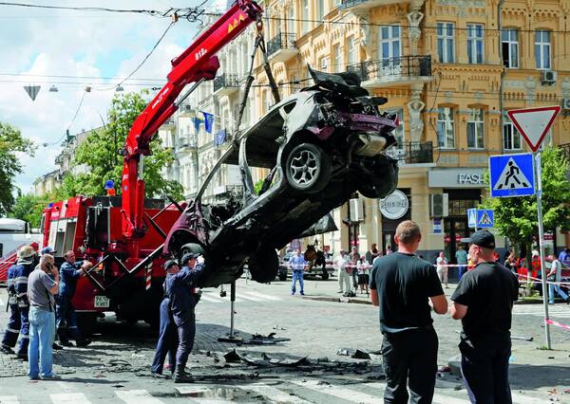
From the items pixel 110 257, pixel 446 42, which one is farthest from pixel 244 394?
pixel 446 42

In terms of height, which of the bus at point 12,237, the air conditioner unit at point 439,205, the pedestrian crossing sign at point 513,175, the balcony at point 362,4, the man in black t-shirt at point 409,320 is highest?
the balcony at point 362,4

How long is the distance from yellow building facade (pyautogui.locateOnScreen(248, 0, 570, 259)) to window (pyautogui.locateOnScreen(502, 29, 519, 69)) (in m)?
0.05

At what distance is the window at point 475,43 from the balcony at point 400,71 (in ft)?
7.60

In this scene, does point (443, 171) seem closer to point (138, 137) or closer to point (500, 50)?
point (500, 50)

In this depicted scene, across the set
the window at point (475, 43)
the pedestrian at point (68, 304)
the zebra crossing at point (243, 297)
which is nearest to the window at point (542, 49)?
the window at point (475, 43)

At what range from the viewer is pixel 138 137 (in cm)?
1514

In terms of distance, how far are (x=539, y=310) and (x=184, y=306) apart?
13.4m

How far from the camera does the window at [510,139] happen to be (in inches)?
1454

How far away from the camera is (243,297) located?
84.8 feet

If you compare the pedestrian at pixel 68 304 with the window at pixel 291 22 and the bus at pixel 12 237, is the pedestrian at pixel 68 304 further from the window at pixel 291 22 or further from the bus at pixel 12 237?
the window at pixel 291 22

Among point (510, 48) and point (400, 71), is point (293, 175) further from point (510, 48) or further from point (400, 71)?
point (510, 48)

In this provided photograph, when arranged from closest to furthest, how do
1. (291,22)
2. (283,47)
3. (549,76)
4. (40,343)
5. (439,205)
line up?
(40,343)
(439,205)
(549,76)
(283,47)
(291,22)

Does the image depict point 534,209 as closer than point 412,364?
No

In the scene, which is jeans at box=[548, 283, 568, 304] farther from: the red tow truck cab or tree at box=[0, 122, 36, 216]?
tree at box=[0, 122, 36, 216]
